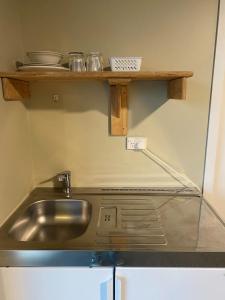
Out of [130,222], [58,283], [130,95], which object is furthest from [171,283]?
[130,95]

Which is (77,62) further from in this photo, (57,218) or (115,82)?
(57,218)

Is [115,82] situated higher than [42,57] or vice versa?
[42,57]

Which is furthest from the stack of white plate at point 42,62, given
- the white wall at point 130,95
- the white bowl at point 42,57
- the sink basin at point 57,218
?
the sink basin at point 57,218

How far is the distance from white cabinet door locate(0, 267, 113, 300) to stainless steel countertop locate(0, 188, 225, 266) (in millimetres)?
29

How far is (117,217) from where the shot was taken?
48.8 inches

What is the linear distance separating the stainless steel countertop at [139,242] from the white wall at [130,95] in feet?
0.88

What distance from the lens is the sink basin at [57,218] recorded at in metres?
1.32

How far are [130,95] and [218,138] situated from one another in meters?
0.58

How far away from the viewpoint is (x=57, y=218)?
4.69 feet

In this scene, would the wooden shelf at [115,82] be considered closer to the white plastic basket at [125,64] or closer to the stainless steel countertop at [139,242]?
the white plastic basket at [125,64]

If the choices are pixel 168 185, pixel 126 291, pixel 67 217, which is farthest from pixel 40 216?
pixel 168 185

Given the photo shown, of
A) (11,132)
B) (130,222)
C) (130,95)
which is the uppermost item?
(130,95)

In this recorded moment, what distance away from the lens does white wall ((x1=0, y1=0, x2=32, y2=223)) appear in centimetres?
→ 114

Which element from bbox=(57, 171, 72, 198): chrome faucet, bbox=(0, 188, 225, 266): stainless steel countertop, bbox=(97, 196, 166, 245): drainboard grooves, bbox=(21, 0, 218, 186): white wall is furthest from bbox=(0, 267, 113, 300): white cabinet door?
bbox=(21, 0, 218, 186): white wall
